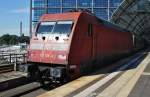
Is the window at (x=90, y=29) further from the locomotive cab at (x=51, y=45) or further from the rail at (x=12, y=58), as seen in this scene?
the rail at (x=12, y=58)

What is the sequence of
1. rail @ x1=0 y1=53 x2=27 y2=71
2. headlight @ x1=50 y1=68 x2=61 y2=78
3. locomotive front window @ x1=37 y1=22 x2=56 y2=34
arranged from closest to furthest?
headlight @ x1=50 y1=68 x2=61 y2=78, locomotive front window @ x1=37 y1=22 x2=56 y2=34, rail @ x1=0 y1=53 x2=27 y2=71

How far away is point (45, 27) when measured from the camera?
1561 cm

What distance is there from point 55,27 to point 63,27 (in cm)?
49

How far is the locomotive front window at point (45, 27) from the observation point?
15.4 m

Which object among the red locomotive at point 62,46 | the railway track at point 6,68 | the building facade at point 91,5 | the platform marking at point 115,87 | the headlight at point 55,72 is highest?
the building facade at point 91,5

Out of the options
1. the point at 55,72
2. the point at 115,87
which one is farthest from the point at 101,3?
the point at 115,87

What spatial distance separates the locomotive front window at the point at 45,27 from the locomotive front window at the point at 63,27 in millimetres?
268

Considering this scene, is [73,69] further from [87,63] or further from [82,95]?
[82,95]

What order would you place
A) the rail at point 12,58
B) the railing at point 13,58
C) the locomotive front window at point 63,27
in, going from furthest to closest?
the railing at point 13,58, the rail at point 12,58, the locomotive front window at point 63,27

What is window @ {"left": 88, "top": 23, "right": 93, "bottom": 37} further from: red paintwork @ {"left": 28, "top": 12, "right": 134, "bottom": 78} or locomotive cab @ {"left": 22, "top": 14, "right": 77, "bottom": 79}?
locomotive cab @ {"left": 22, "top": 14, "right": 77, "bottom": 79}

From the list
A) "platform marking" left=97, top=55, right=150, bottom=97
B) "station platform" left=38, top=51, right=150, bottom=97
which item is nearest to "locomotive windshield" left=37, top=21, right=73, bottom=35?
"station platform" left=38, top=51, right=150, bottom=97

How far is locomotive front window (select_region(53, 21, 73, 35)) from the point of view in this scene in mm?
14734

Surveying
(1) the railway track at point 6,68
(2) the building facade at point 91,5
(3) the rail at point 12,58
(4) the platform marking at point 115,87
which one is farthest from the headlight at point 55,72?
(2) the building facade at point 91,5

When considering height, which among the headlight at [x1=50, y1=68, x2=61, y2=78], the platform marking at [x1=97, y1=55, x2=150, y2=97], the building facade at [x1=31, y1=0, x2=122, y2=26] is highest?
the building facade at [x1=31, y1=0, x2=122, y2=26]
